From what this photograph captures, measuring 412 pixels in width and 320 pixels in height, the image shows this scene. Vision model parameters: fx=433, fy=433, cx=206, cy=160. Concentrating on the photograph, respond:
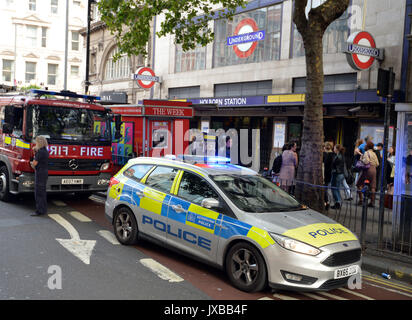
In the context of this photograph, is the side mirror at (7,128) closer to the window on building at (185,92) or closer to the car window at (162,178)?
the car window at (162,178)

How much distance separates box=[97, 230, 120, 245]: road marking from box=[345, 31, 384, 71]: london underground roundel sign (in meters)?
8.77

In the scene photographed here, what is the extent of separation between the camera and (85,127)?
34.7 feet

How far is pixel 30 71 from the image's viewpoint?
160 feet

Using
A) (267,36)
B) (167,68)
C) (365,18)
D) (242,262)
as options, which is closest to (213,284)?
(242,262)

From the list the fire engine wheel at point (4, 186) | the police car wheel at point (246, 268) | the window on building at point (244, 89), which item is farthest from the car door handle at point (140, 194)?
the window on building at point (244, 89)

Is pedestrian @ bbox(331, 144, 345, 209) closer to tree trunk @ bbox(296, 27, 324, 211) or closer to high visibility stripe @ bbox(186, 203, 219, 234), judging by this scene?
tree trunk @ bbox(296, 27, 324, 211)

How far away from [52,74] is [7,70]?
496cm

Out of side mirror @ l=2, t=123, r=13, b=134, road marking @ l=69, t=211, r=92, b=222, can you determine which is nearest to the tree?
road marking @ l=69, t=211, r=92, b=222

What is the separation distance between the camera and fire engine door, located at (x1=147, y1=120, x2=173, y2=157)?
14.2 meters

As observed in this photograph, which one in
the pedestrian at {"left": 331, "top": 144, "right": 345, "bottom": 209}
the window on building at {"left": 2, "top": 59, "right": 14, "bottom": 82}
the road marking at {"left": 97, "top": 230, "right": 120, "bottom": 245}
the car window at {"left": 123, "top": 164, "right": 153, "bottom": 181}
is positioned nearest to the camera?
the car window at {"left": 123, "top": 164, "right": 153, "bottom": 181}

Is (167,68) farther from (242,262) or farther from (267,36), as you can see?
(242,262)

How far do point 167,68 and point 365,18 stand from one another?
12746 millimetres
